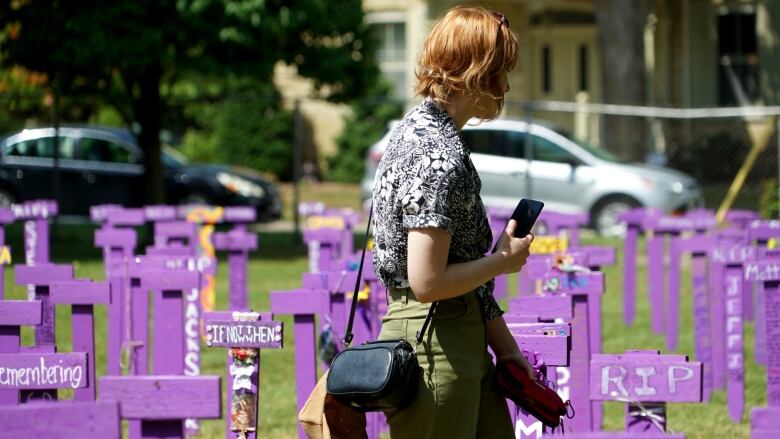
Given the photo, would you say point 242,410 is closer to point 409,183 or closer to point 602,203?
point 409,183

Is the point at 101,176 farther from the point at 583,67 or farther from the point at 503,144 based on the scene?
the point at 583,67

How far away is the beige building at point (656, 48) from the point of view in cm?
2691

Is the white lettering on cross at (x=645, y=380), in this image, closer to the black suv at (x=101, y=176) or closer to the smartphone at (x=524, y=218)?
the smartphone at (x=524, y=218)

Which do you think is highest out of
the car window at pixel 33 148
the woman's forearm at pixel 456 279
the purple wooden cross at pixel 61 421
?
the car window at pixel 33 148

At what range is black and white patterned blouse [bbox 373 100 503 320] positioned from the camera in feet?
12.0

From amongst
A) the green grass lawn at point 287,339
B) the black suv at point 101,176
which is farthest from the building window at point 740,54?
the green grass lawn at point 287,339

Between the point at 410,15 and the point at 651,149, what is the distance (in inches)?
246

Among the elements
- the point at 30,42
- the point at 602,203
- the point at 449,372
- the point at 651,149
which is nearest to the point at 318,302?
the point at 449,372

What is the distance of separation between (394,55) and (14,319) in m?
23.1

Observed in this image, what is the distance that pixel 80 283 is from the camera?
6.23 metres

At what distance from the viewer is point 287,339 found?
1012 centimetres

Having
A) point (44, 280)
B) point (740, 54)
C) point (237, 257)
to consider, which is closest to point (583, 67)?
point (740, 54)

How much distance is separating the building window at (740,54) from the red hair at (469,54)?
2461 cm

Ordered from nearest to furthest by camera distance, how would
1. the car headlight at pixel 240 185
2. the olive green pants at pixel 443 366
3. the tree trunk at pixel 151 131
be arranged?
the olive green pants at pixel 443 366
the tree trunk at pixel 151 131
the car headlight at pixel 240 185
